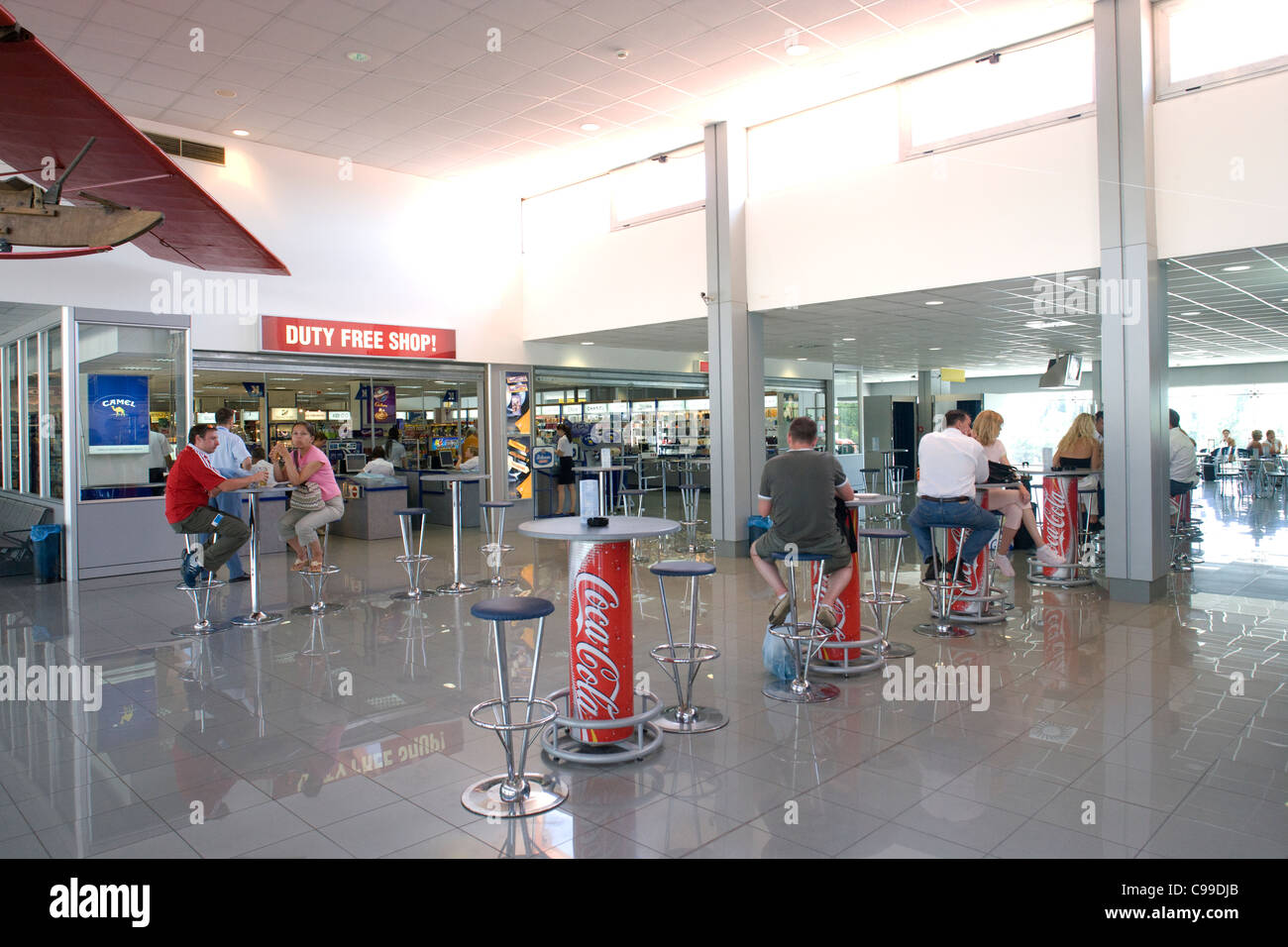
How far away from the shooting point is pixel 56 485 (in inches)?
336

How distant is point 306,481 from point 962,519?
5.17 metres

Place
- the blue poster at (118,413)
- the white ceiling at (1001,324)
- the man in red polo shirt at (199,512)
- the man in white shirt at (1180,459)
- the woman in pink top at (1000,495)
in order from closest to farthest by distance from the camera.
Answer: the man in red polo shirt at (199,512) < the woman in pink top at (1000,495) < the white ceiling at (1001,324) < the blue poster at (118,413) < the man in white shirt at (1180,459)

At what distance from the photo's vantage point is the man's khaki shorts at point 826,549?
445 centimetres

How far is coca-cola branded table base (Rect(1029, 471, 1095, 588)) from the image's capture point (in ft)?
25.0

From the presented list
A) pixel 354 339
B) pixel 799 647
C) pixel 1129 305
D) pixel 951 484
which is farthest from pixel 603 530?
pixel 354 339

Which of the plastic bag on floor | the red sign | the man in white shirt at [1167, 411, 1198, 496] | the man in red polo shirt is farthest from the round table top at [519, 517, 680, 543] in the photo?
the man in white shirt at [1167, 411, 1198, 496]

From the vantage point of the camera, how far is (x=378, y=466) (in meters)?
11.2

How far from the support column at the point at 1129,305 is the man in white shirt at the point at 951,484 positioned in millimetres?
1637

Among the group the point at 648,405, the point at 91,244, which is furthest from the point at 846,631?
the point at 648,405

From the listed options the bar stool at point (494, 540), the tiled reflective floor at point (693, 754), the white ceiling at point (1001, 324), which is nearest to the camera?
the tiled reflective floor at point (693, 754)

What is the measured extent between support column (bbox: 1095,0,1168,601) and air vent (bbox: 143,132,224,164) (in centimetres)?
871

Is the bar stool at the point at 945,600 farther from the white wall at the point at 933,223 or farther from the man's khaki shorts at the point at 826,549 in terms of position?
the white wall at the point at 933,223

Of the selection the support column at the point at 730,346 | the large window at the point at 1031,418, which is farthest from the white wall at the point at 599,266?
the large window at the point at 1031,418

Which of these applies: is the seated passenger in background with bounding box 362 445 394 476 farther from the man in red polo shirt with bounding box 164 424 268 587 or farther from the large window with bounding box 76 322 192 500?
the man in red polo shirt with bounding box 164 424 268 587
